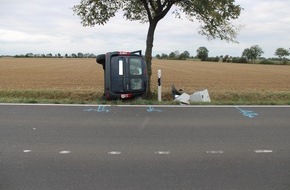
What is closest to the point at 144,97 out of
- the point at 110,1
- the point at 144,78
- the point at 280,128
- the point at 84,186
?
the point at 144,78

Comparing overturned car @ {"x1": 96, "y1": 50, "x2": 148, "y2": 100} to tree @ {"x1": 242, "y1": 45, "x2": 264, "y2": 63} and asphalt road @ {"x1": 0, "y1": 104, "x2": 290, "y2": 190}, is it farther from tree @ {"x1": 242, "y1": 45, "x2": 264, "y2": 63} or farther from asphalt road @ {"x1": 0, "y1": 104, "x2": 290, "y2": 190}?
tree @ {"x1": 242, "y1": 45, "x2": 264, "y2": 63}

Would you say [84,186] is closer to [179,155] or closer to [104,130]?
[179,155]

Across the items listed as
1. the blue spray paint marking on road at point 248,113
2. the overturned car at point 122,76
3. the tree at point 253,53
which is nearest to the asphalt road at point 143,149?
the blue spray paint marking on road at point 248,113

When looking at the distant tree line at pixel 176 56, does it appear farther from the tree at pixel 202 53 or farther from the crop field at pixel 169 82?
the crop field at pixel 169 82

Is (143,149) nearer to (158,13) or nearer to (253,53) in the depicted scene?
(158,13)

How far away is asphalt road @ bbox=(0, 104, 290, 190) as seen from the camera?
4.26 metres

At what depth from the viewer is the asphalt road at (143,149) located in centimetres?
426

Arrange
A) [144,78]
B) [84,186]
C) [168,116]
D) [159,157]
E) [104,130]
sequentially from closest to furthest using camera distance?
[84,186]
[159,157]
[104,130]
[168,116]
[144,78]

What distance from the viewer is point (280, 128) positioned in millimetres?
7160

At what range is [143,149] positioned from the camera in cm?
559

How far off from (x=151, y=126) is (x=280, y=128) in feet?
9.12

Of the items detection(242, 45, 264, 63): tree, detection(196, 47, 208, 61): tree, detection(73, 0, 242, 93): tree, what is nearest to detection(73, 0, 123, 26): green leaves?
detection(73, 0, 242, 93): tree

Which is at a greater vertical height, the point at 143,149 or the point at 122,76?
the point at 122,76

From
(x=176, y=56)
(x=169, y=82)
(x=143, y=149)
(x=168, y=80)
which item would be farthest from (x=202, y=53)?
(x=143, y=149)
